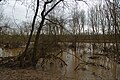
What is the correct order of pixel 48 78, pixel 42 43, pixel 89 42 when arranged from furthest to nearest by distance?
pixel 89 42, pixel 42 43, pixel 48 78

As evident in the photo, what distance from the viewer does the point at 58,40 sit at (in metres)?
16.5

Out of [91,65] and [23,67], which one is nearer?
[23,67]

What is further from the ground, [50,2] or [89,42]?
[50,2]

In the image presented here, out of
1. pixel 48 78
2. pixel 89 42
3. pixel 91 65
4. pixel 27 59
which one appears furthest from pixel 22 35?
pixel 89 42

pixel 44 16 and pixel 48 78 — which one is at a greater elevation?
pixel 44 16

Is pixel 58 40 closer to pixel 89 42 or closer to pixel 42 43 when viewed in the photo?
pixel 42 43

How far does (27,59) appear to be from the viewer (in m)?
15.3

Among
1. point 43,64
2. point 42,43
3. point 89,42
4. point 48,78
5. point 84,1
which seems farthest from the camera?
point 89,42

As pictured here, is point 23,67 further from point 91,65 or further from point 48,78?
point 91,65

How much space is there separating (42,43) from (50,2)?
3.02 metres

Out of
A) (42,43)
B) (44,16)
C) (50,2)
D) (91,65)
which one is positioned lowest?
(91,65)

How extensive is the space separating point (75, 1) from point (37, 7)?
8.61ft

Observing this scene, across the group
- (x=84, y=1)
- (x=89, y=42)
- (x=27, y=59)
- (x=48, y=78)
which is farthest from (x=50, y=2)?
(x=89, y=42)

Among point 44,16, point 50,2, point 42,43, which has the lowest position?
point 42,43
